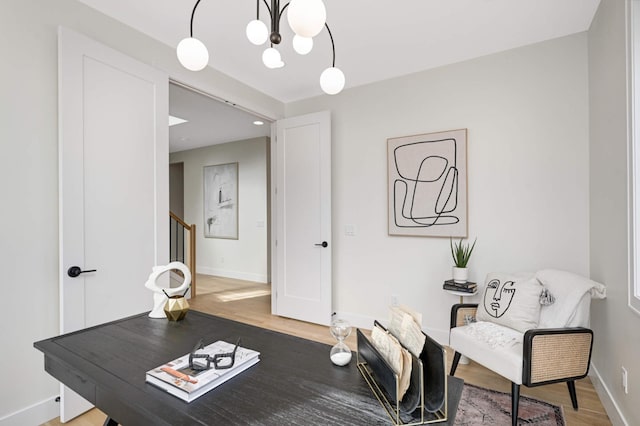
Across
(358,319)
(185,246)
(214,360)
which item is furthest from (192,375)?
(185,246)

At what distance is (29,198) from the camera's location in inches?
73.8

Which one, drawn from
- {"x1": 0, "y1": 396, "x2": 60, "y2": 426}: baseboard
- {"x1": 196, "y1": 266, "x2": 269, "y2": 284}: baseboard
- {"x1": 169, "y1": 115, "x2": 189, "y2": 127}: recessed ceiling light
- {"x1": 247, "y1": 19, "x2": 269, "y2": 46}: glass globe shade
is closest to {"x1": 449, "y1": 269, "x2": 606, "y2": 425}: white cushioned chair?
{"x1": 247, "y1": 19, "x2": 269, "y2": 46}: glass globe shade

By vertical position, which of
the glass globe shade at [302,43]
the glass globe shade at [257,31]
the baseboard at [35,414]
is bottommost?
the baseboard at [35,414]

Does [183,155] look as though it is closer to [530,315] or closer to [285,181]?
[285,181]

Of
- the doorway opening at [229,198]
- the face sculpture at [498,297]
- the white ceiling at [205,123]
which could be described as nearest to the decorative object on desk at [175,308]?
the face sculpture at [498,297]

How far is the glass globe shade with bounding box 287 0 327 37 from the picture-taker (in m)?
1.02

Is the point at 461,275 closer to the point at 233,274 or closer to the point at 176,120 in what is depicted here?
the point at 176,120

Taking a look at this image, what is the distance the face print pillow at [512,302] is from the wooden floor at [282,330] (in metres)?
0.49

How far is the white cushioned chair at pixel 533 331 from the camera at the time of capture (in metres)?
1.84

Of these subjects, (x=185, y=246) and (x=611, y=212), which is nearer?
(x=611, y=212)

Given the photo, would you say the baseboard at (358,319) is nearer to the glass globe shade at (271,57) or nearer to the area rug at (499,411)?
the area rug at (499,411)

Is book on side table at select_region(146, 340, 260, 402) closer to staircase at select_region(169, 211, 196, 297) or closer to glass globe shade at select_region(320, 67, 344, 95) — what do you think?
glass globe shade at select_region(320, 67, 344, 95)

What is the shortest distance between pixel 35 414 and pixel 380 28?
3.36 metres

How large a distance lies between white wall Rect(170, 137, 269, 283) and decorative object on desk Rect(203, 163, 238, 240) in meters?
0.10
